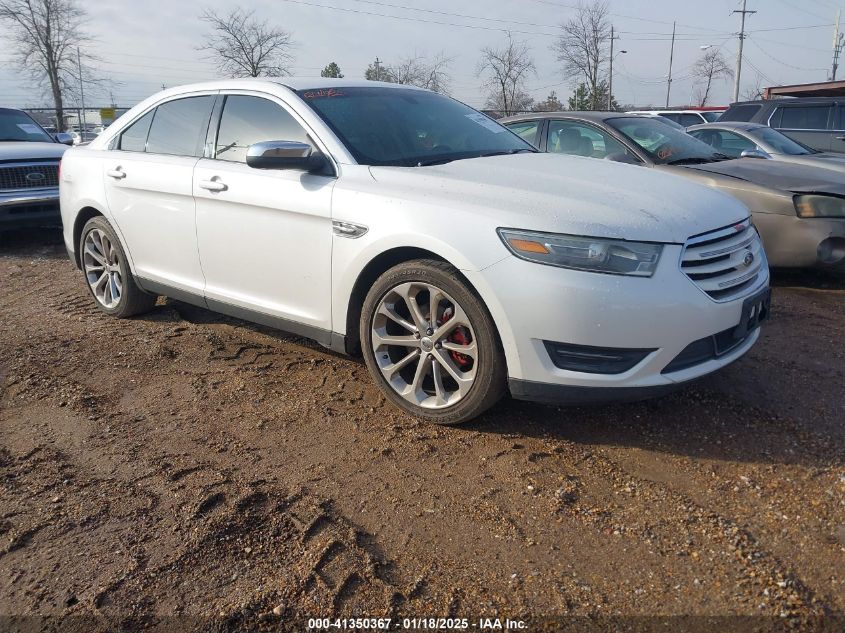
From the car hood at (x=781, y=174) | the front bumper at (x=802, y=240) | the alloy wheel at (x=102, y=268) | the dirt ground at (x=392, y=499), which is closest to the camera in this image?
the dirt ground at (x=392, y=499)

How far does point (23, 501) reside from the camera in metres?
2.90

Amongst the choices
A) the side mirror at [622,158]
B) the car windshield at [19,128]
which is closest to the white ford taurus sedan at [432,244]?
the side mirror at [622,158]

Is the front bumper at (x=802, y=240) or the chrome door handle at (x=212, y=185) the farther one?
the front bumper at (x=802, y=240)

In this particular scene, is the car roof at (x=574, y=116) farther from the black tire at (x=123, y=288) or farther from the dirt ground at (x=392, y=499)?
the black tire at (x=123, y=288)

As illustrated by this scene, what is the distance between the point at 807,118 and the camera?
36.1ft

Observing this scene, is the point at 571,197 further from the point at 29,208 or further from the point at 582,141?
the point at 29,208

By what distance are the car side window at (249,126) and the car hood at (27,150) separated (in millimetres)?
5134

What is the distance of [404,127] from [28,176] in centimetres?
642

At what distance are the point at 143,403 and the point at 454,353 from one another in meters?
1.80

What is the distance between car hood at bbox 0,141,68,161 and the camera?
329 inches

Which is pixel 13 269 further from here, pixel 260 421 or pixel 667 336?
pixel 667 336

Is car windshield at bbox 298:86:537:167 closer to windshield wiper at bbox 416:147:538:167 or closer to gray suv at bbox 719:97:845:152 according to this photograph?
windshield wiper at bbox 416:147:538:167

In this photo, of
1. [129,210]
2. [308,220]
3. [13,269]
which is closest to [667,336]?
[308,220]

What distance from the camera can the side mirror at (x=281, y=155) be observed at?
3535 millimetres
